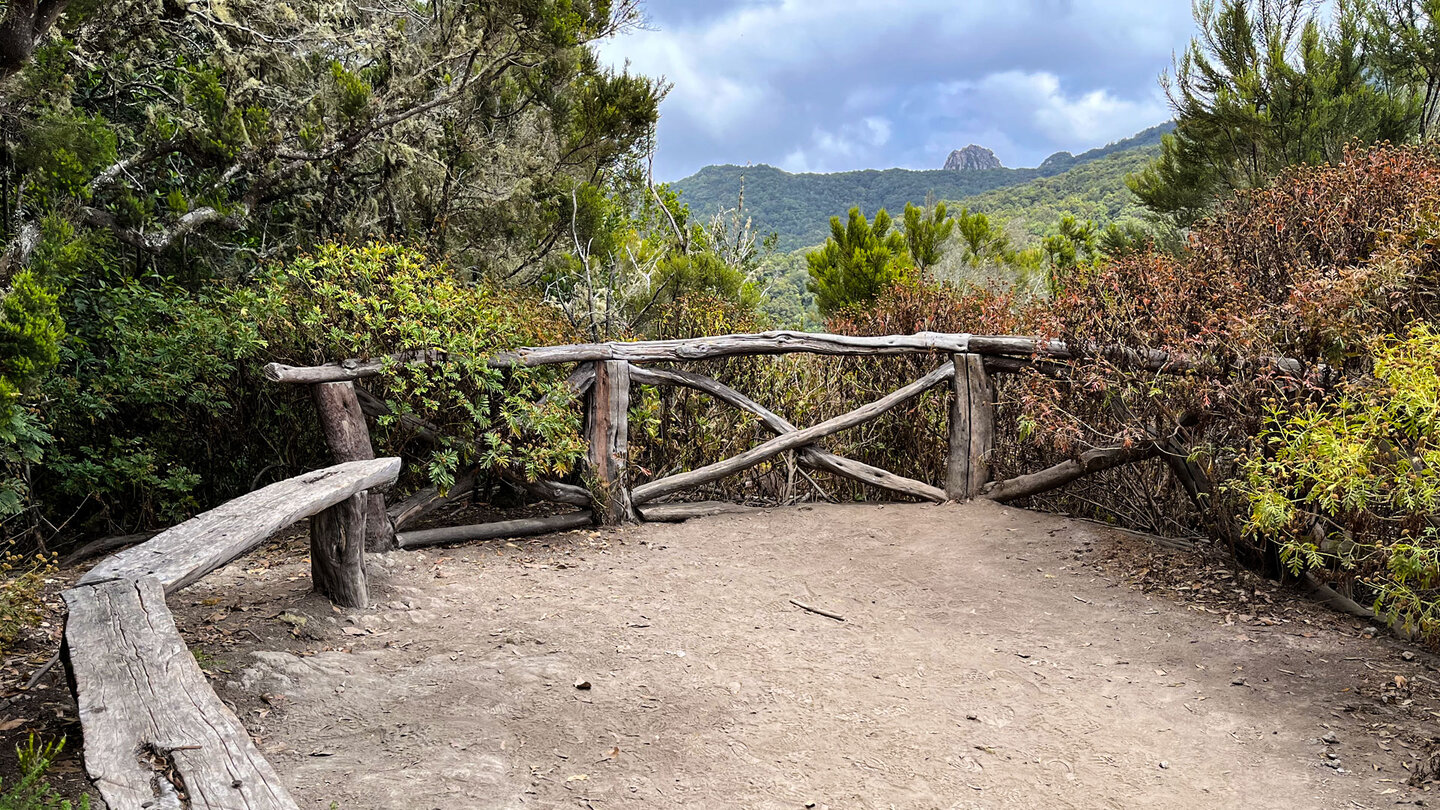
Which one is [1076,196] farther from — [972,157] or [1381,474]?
[1381,474]

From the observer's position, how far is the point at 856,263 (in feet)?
40.8

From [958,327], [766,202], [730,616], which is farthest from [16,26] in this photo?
[766,202]

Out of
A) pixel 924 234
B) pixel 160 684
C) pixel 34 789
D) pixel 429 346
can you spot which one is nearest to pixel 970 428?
pixel 429 346

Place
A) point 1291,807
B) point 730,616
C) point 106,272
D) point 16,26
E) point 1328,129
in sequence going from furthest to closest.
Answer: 1. point 1328,129
2. point 106,272
3. point 730,616
4. point 16,26
5. point 1291,807

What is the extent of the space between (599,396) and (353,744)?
3.08 meters

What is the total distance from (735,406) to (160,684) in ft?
14.1

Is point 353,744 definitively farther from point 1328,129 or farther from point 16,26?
point 1328,129

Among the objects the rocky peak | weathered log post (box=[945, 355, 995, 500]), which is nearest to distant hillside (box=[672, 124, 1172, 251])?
the rocky peak

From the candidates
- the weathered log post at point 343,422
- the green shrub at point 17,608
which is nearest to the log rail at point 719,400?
the weathered log post at point 343,422

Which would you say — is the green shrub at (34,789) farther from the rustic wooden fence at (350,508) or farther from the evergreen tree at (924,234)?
the evergreen tree at (924,234)

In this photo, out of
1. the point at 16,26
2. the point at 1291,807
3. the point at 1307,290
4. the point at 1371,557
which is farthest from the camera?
the point at 1307,290

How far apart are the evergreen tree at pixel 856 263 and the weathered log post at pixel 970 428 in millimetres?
5407

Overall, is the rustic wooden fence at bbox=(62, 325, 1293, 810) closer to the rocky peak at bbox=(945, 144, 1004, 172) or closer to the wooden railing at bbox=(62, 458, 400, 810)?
the wooden railing at bbox=(62, 458, 400, 810)

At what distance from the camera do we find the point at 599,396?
5516 millimetres
